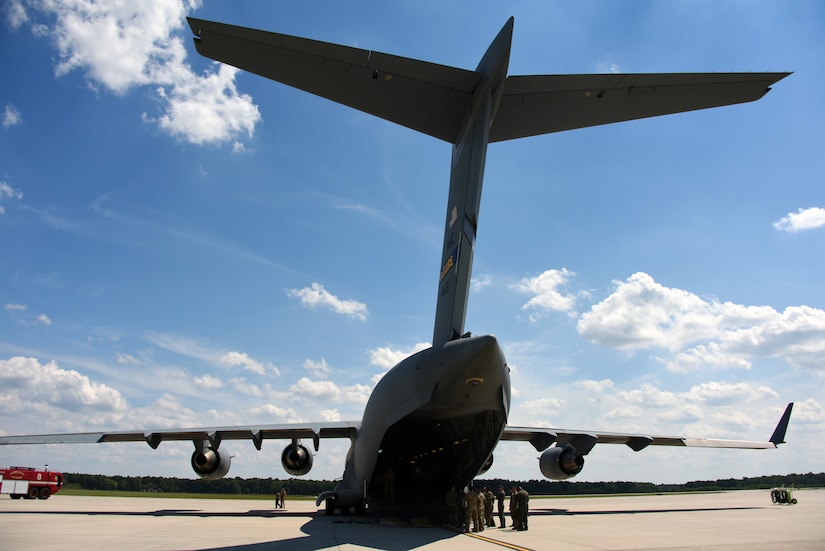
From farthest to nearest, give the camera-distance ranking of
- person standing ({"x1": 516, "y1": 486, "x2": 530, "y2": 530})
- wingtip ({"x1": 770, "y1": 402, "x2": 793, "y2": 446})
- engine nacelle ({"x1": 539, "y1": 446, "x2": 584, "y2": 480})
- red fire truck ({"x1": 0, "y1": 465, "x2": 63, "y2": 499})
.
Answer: red fire truck ({"x1": 0, "y1": 465, "x2": 63, "y2": 499})
wingtip ({"x1": 770, "y1": 402, "x2": 793, "y2": 446})
engine nacelle ({"x1": 539, "y1": 446, "x2": 584, "y2": 480})
person standing ({"x1": 516, "y1": 486, "x2": 530, "y2": 530})

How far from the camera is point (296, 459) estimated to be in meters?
14.6

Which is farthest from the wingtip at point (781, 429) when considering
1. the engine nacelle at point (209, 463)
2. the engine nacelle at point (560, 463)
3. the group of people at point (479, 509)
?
the engine nacelle at point (209, 463)

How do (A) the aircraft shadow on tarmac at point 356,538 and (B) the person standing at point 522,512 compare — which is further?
(B) the person standing at point 522,512

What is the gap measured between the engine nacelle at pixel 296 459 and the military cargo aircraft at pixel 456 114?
15.9 ft

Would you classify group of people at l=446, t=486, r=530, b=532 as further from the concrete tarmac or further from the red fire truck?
the red fire truck

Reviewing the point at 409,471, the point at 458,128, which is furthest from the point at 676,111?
the point at 409,471

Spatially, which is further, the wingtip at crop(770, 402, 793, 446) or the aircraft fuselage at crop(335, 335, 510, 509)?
the wingtip at crop(770, 402, 793, 446)

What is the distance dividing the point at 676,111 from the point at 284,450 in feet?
40.4

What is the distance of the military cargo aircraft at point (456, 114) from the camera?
6.90 m

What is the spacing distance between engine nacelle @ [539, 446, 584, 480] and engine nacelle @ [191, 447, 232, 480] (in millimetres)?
8696

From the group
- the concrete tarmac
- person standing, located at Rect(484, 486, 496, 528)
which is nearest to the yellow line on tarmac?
the concrete tarmac

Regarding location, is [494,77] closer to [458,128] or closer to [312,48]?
[458,128]

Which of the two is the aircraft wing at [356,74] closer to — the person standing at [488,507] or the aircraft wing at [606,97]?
the aircraft wing at [606,97]

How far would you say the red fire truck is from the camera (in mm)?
20828
